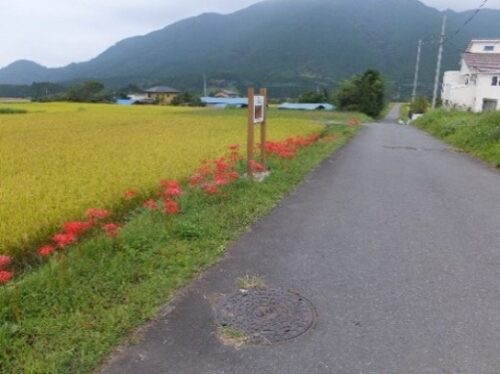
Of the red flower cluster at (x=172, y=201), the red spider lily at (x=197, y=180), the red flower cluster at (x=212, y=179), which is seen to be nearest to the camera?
the red flower cluster at (x=172, y=201)

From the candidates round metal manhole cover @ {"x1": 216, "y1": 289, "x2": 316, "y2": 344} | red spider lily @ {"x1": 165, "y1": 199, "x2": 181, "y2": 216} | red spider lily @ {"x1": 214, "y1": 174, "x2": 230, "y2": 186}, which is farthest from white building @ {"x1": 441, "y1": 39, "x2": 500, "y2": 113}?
round metal manhole cover @ {"x1": 216, "y1": 289, "x2": 316, "y2": 344}

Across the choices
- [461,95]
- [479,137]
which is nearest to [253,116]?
[479,137]

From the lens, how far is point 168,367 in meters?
2.50

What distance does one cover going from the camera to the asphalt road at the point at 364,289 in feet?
8.46

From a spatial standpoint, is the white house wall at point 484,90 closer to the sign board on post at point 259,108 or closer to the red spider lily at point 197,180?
the sign board on post at point 259,108

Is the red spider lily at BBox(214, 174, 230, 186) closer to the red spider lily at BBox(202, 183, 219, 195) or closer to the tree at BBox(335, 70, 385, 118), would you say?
the red spider lily at BBox(202, 183, 219, 195)

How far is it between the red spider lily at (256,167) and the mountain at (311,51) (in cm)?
8993

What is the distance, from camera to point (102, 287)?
3309 mm

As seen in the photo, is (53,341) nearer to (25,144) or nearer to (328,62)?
(25,144)

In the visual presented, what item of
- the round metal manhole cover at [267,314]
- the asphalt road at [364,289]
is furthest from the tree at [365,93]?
the round metal manhole cover at [267,314]

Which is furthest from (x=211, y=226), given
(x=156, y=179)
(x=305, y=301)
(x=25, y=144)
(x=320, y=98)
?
(x=320, y=98)

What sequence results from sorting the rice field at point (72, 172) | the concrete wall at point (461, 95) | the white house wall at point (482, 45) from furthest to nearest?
the white house wall at point (482, 45) < the concrete wall at point (461, 95) < the rice field at point (72, 172)

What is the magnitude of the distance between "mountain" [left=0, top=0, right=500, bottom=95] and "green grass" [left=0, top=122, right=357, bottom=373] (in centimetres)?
9334

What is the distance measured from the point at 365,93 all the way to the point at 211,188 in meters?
46.8
